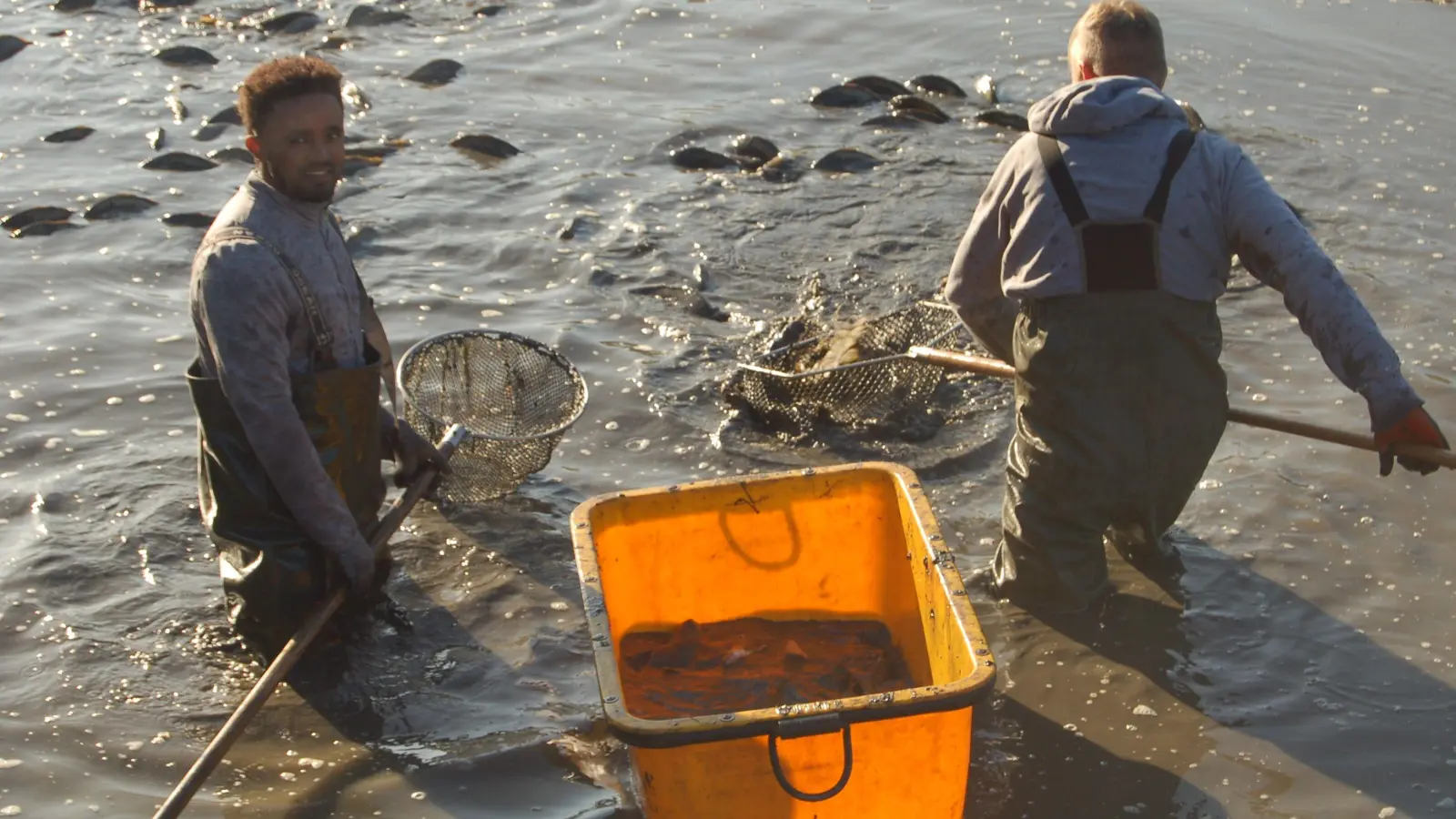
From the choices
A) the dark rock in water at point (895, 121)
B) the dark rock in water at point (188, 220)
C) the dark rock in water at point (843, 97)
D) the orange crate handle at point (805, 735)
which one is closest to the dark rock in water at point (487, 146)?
the dark rock in water at point (188, 220)

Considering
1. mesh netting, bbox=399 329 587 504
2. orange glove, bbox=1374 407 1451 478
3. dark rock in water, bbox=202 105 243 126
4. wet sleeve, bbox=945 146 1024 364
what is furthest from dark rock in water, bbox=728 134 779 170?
orange glove, bbox=1374 407 1451 478

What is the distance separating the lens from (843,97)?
10.6 metres

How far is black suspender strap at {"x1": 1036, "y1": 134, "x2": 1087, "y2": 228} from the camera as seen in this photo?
4.34m

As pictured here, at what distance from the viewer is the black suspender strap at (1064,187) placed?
4.34 meters

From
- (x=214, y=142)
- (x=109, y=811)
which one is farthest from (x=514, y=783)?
(x=214, y=142)

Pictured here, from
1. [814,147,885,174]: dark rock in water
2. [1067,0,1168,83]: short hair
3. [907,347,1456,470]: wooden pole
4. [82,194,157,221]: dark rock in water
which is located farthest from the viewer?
[814,147,885,174]: dark rock in water

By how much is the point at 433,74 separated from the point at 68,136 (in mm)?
2592

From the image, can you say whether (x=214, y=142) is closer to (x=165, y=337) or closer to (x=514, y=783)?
(x=165, y=337)

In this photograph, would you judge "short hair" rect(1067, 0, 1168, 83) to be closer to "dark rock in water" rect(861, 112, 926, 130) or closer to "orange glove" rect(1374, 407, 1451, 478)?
"orange glove" rect(1374, 407, 1451, 478)

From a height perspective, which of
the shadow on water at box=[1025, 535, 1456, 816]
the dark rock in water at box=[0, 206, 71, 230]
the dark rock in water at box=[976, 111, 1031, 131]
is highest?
the dark rock in water at box=[976, 111, 1031, 131]

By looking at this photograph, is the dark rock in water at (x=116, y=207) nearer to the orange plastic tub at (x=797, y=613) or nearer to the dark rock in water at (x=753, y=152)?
the dark rock in water at (x=753, y=152)

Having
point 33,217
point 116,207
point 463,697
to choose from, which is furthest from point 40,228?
point 463,697

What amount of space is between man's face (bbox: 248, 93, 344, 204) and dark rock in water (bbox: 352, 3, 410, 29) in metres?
8.69

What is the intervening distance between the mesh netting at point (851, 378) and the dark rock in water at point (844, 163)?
9.91ft
